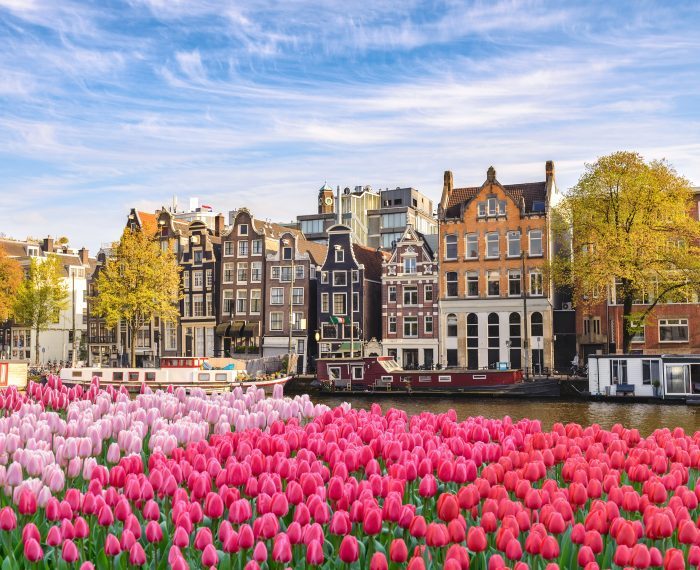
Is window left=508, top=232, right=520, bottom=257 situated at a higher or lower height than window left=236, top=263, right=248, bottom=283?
higher

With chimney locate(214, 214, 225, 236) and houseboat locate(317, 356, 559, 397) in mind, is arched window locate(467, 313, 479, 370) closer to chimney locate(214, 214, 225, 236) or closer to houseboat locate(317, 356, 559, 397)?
houseboat locate(317, 356, 559, 397)

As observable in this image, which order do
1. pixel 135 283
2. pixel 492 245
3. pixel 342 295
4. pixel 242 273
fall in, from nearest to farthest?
1. pixel 492 245
2. pixel 135 283
3. pixel 342 295
4. pixel 242 273

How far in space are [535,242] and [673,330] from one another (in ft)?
32.7

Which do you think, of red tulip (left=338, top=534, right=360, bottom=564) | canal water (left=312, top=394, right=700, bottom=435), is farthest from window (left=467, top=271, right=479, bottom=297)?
red tulip (left=338, top=534, right=360, bottom=564)

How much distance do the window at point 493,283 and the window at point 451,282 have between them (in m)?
2.18

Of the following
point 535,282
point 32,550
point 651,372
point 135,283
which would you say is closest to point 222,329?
point 135,283

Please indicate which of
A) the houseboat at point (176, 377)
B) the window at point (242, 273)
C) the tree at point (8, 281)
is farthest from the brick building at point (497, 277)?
the tree at point (8, 281)

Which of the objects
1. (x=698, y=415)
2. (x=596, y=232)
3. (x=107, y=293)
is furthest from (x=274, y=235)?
(x=698, y=415)

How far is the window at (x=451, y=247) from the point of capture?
58.0 m

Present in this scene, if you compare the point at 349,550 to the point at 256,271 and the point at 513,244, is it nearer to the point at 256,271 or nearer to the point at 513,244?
the point at 513,244

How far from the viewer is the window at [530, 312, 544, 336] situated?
5516cm

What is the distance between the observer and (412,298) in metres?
58.9

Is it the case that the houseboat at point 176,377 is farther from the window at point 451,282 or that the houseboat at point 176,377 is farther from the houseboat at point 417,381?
the window at point 451,282

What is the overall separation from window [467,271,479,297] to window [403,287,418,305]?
3.65 meters
